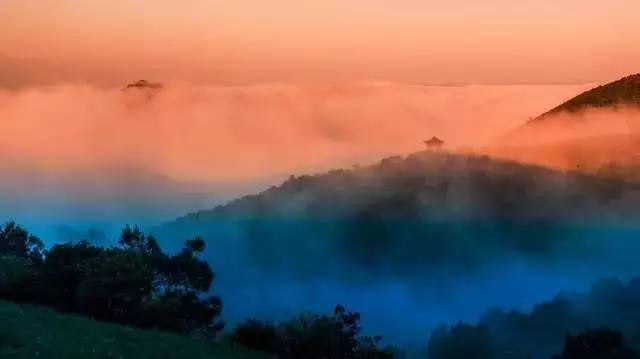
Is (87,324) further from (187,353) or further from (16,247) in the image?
(16,247)

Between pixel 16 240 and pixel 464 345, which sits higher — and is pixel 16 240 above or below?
above

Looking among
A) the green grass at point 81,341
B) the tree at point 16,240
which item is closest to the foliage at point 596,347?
the green grass at point 81,341

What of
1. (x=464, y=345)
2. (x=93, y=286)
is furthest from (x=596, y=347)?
(x=464, y=345)

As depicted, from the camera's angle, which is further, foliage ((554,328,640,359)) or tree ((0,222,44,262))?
tree ((0,222,44,262))

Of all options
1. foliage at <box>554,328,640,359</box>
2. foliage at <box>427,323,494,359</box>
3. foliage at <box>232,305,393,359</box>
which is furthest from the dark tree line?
foliage at <box>427,323,494,359</box>

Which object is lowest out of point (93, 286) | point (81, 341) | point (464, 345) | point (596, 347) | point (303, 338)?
point (464, 345)

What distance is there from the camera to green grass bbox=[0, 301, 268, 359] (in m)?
29.6

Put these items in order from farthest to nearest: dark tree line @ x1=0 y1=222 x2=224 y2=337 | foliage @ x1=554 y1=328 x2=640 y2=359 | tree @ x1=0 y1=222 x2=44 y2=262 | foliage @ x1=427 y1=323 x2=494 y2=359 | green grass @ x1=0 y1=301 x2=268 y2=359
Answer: foliage @ x1=427 y1=323 x2=494 y2=359, tree @ x1=0 y1=222 x2=44 y2=262, foliage @ x1=554 y1=328 x2=640 y2=359, dark tree line @ x1=0 y1=222 x2=224 y2=337, green grass @ x1=0 y1=301 x2=268 y2=359

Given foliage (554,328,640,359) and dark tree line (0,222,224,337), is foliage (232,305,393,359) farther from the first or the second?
foliage (554,328,640,359)

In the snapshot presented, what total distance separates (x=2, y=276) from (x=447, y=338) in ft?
414

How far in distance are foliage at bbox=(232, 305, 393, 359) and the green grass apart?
2793 mm

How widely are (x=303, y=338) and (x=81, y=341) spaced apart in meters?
14.3

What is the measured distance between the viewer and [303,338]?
143 feet

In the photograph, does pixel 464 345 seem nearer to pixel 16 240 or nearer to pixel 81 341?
pixel 16 240
